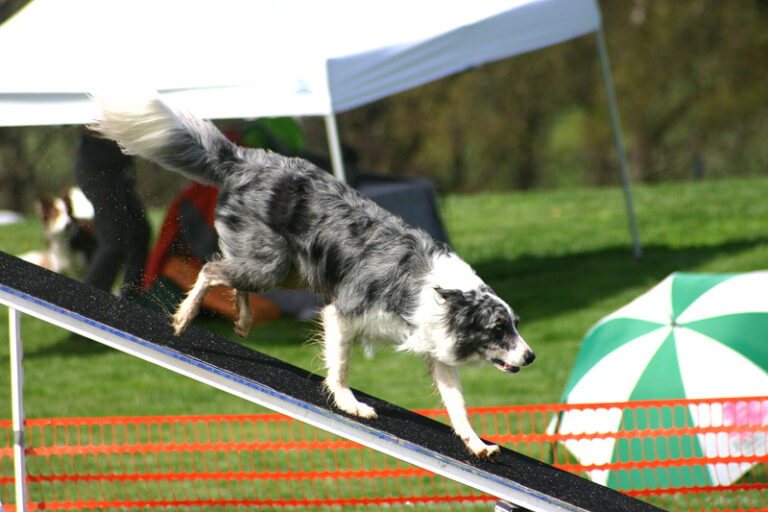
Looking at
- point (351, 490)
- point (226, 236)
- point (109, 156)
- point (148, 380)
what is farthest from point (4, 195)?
point (226, 236)

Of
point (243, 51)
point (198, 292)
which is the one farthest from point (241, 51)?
point (198, 292)

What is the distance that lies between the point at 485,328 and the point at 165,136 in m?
1.21

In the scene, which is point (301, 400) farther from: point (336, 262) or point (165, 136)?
point (165, 136)

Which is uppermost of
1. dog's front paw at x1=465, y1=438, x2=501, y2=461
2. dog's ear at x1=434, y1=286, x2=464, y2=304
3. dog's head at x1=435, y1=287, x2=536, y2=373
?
dog's ear at x1=434, y1=286, x2=464, y2=304

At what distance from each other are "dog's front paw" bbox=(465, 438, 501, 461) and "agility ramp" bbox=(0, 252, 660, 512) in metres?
0.02

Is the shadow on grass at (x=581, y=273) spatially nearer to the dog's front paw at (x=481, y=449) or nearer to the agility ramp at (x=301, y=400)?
the agility ramp at (x=301, y=400)

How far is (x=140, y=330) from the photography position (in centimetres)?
312

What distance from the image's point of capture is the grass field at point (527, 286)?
5.89 m

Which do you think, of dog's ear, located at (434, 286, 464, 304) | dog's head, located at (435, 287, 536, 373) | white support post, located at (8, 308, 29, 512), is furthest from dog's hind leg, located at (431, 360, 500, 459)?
white support post, located at (8, 308, 29, 512)

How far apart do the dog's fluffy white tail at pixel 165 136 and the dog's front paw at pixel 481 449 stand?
1192 mm

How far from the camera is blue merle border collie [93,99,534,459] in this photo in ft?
9.18

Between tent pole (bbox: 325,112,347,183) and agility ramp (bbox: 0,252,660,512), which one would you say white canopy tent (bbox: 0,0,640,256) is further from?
agility ramp (bbox: 0,252,660,512)

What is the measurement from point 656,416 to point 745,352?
48cm

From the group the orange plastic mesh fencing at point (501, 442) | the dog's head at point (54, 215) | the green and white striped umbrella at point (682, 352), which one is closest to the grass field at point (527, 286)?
the dog's head at point (54, 215)
